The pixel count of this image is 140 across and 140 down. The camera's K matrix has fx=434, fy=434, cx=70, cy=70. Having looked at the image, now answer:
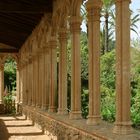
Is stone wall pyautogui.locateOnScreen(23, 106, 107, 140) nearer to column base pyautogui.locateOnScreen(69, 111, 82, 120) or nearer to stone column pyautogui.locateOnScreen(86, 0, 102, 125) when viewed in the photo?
column base pyautogui.locateOnScreen(69, 111, 82, 120)

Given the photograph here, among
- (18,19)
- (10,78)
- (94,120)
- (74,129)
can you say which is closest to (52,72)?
(18,19)

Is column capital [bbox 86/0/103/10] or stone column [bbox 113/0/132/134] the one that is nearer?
stone column [bbox 113/0/132/134]

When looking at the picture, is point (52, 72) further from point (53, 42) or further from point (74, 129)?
point (74, 129)

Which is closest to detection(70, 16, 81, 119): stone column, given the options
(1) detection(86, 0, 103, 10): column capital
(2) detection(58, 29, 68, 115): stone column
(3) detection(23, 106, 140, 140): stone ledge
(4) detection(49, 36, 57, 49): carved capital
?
(3) detection(23, 106, 140, 140): stone ledge

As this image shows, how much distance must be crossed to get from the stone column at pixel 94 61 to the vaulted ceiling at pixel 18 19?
5.50 m

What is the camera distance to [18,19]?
18.0m

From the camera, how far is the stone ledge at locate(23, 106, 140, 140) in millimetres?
7463

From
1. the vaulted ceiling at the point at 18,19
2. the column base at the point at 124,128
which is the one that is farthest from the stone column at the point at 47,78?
the column base at the point at 124,128

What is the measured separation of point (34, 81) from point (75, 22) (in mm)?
9605

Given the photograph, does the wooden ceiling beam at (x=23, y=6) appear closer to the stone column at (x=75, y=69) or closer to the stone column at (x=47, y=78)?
the stone column at (x=47, y=78)

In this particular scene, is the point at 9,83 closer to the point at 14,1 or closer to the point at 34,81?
the point at 34,81

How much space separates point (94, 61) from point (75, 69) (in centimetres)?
179

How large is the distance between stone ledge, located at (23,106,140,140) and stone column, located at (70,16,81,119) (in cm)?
32

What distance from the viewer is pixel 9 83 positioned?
38.1 m
